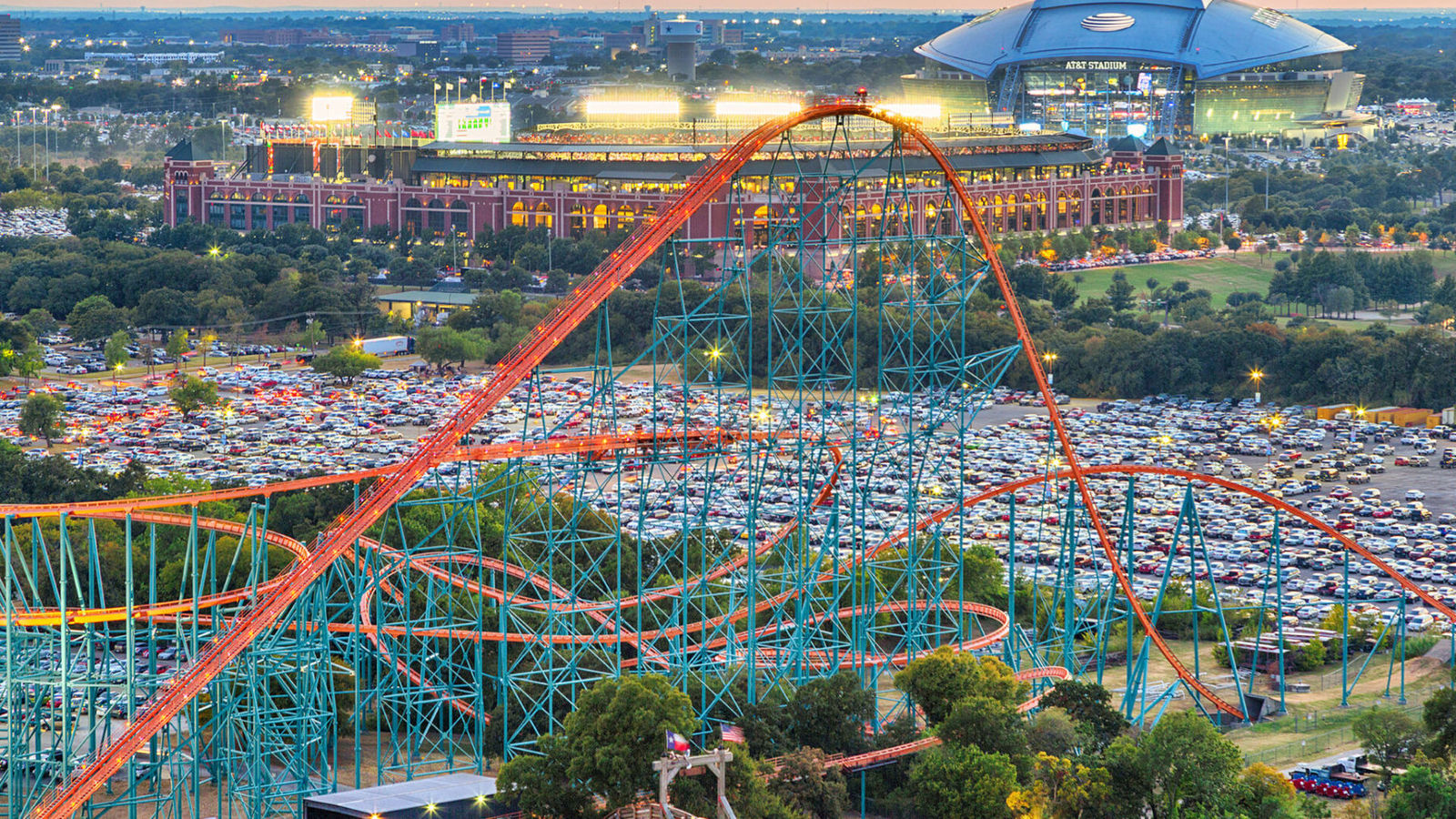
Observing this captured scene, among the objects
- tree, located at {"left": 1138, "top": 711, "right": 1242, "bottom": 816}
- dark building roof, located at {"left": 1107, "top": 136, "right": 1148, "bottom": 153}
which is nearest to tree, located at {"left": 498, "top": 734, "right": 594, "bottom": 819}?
tree, located at {"left": 1138, "top": 711, "right": 1242, "bottom": 816}

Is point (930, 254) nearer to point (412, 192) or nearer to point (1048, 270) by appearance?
point (1048, 270)

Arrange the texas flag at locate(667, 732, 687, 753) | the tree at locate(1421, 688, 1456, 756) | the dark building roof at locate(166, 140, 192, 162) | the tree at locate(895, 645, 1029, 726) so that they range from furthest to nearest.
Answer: the dark building roof at locate(166, 140, 192, 162) < the tree at locate(895, 645, 1029, 726) < the tree at locate(1421, 688, 1456, 756) < the texas flag at locate(667, 732, 687, 753)

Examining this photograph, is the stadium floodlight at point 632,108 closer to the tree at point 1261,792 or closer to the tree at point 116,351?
the tree at point 116,351

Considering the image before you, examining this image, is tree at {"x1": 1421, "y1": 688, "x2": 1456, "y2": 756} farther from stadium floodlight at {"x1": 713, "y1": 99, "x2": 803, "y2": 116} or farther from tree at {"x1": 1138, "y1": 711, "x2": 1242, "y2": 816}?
stadium floodlight at {"x1": 713, "y1": 99, "x2": 803, "y2": 116}

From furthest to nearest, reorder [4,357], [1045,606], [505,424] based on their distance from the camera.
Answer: [4,357] → [505,424] → [1045,606]

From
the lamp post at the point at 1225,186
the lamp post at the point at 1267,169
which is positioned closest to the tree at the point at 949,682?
the lamp post at the point at 1225,186

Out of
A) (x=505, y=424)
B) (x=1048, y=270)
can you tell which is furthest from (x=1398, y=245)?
(x=505, y=424)

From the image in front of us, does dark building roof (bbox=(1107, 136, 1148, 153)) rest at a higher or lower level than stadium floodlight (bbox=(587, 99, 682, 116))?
lower
